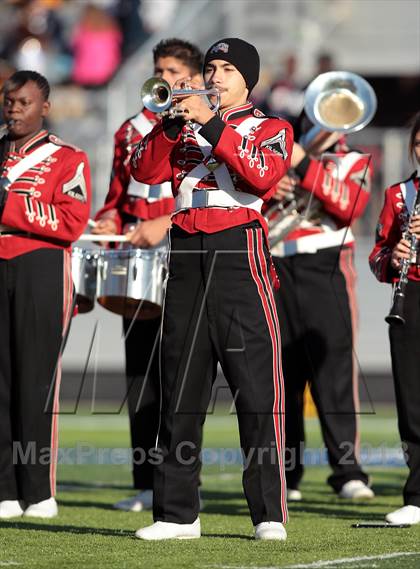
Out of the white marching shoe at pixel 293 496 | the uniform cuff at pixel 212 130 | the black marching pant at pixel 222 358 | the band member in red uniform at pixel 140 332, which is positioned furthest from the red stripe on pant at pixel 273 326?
the white marching shoe at pixel 293 496

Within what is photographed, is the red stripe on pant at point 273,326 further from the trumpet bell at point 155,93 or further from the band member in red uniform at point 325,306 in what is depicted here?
the band member in red uniform at point 325,306

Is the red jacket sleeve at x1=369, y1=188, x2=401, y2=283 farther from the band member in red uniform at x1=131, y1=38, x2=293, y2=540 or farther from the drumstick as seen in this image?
the drumstick

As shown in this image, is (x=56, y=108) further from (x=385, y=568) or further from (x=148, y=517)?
(x=385, y=568)

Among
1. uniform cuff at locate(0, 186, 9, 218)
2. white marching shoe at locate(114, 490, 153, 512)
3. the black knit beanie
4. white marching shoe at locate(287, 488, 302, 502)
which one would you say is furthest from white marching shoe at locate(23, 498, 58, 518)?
the black knit beanie

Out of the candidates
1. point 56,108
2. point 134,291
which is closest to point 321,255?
point 134,291

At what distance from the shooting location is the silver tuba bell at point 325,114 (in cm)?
816

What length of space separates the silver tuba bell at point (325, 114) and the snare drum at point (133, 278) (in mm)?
1078

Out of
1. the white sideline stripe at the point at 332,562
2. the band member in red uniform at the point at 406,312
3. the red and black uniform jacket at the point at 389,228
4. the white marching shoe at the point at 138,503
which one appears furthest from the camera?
the white marching shoe at the point at 138,503

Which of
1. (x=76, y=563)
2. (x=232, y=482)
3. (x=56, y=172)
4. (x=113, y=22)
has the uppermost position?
(x=113, y=22)

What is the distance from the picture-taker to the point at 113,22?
68.5ft

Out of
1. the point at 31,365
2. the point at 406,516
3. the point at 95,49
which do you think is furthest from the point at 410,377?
the point at 95,49

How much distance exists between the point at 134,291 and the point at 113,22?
1397 centimetres

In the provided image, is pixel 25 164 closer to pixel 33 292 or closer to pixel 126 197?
pixel 33 292

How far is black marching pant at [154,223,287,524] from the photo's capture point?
20.2 ft
